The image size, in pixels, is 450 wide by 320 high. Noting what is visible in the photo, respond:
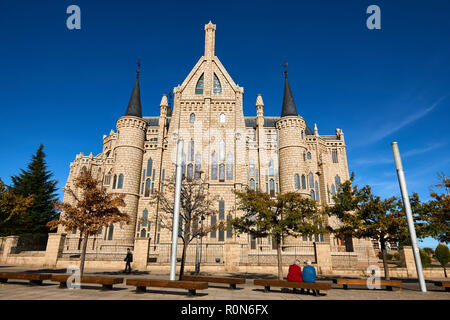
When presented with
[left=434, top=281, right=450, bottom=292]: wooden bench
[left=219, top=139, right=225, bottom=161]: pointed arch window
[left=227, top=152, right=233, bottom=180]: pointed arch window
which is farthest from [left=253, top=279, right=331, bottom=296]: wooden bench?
[left=219, top=139, right=225, bottom=161]: pointed arch window

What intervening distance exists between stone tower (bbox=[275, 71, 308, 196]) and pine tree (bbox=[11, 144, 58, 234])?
30.4 metres

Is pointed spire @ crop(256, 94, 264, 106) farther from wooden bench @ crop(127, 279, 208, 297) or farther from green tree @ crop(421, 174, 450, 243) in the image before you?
wooden bench @ crop(127, 279, 208, 297)

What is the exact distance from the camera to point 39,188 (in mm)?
37469

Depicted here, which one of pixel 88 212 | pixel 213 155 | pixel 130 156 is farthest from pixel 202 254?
pixel 130 156

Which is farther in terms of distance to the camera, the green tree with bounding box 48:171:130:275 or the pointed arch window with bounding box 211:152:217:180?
the pointed arch window with bounding box 211:152:217:180

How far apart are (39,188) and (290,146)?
1364 inches

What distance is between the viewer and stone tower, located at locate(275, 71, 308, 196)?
3481 centimetres

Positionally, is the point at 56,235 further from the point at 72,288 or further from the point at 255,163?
the point at 255,163

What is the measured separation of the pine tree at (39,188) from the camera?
35500 millimetres

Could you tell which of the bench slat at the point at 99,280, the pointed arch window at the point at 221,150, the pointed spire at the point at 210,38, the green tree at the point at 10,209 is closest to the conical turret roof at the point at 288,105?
the pointed arch window at the point at 221,150

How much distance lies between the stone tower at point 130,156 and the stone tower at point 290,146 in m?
19.0

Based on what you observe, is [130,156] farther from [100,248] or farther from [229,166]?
[229,166]

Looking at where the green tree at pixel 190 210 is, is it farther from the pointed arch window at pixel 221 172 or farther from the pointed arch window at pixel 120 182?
the pointed arch window at pixel 120 182

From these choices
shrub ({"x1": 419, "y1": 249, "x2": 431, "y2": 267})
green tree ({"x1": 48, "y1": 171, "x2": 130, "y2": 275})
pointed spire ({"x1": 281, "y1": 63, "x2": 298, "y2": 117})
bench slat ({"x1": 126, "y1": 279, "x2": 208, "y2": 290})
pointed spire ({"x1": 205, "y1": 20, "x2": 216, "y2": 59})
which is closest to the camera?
bench slat ({"x1": 126, "y1": 279, "x2": 208, "y2": 290})
